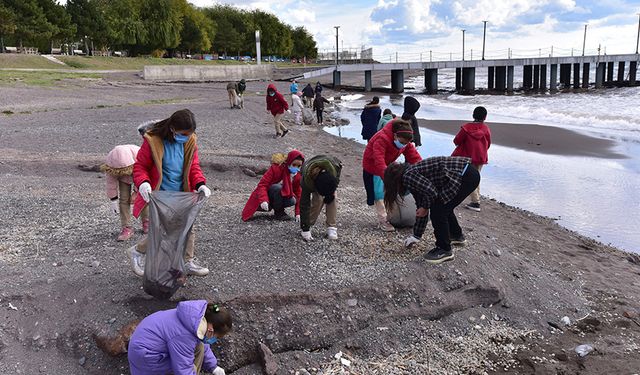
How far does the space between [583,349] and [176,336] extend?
11.3 feet

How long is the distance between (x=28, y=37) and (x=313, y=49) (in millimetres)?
60470

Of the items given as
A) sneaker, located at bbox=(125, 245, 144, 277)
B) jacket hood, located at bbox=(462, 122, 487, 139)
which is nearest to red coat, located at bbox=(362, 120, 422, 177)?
jacket hood, located at bbox=(462, 122, 487, 139)

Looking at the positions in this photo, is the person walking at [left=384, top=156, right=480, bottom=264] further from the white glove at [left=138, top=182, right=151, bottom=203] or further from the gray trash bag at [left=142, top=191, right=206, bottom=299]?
the white glove at [left=138, top=182, right=151, bottom=203]

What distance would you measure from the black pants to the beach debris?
1421mm

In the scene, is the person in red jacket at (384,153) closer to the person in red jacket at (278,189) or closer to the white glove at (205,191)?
the person in red jacket at (278,189)

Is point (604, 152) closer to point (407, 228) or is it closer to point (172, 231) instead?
point (407, 228)

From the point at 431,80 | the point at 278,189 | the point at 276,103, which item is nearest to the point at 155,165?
the point at 278,189

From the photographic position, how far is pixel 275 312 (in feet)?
14.4

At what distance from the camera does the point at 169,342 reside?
321cm

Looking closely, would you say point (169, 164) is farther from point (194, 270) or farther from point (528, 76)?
point (528, 76)

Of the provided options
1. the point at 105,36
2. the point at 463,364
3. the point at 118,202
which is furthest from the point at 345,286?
the point at 105,36

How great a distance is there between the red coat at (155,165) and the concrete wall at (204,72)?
112 ft

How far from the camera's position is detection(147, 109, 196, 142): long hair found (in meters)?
4.23

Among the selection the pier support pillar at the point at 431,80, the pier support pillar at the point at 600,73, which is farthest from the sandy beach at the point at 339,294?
the pier support pillar at the point at 600,73
